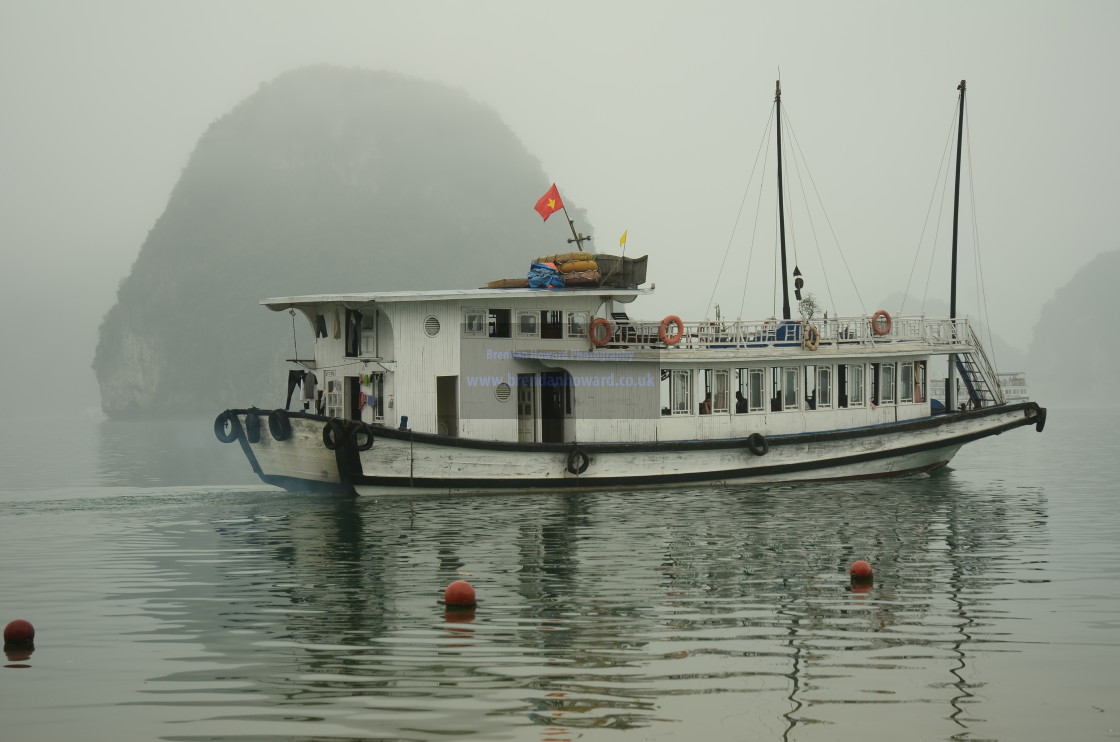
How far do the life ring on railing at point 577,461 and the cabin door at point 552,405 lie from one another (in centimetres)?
135

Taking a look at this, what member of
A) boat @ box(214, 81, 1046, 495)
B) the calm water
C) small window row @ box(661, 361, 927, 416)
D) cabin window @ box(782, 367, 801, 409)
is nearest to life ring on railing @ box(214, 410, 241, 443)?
boat @ box(214, 81, 1046, 495)

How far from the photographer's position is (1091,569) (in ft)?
50.3

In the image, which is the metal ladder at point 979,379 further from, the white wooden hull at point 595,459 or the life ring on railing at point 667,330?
the life ring on railing at point 667,330

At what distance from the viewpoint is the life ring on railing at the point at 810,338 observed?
26069 mm

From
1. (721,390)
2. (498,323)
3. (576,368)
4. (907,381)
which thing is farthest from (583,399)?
(907,381)

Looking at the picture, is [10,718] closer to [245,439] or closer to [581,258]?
[245,439]

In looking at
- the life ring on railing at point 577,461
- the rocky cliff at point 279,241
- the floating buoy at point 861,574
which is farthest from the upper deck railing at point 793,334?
the rocky cliff at point 279,241

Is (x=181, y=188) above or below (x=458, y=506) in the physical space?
above

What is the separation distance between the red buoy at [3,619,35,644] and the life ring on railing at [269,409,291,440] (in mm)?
11733

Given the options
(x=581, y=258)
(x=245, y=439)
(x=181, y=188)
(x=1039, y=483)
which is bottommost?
(x=1039, y=483)

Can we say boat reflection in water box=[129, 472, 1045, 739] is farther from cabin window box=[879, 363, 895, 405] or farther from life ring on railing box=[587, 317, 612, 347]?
cabin window box=[879, 363, 895, 405]

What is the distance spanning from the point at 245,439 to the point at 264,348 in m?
132

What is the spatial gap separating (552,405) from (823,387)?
7058 mm

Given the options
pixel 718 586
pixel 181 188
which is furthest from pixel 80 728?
pixel 181 188
